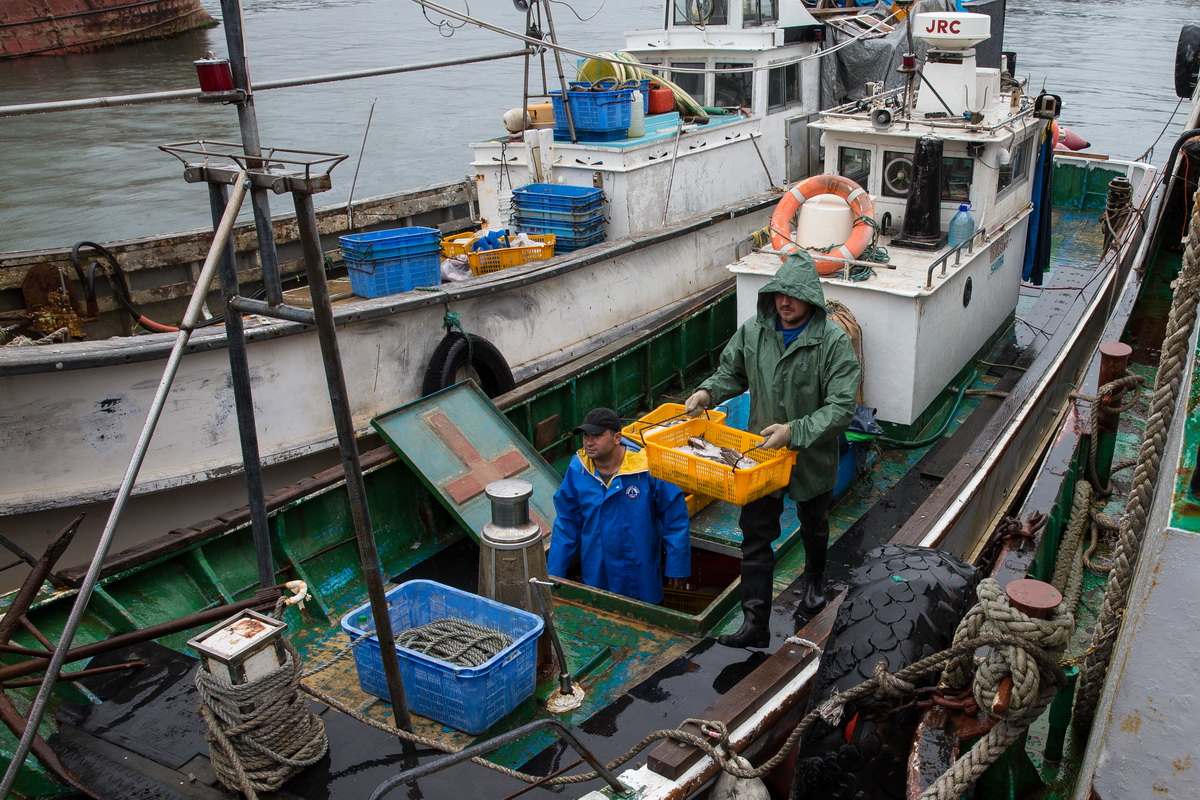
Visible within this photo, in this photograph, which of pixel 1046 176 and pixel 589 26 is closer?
pixel 1046 176

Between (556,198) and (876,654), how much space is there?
18.9 feet

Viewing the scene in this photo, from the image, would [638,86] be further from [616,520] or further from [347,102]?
[347,102]

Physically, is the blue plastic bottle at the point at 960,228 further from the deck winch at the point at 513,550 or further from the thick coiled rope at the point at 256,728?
the thick coiled rope at the point at 256,728

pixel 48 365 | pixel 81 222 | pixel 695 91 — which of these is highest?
pixel 695 91


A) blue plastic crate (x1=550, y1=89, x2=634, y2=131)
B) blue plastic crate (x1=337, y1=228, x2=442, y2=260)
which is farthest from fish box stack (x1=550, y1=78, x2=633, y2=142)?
blue plastic crate (x1=337, y1=228, x2=442, y2=260)

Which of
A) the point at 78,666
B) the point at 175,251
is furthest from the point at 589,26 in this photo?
the point at 78,666

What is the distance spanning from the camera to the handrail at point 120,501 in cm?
273

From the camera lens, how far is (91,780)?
127 inches

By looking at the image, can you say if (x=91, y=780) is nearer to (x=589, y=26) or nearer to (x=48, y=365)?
(x=48, y=365)

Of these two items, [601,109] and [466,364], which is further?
[601,109]

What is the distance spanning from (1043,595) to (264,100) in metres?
28.9

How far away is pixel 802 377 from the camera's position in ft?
15.0

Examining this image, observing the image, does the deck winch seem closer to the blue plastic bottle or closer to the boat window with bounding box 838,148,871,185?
the blue plastic bottle

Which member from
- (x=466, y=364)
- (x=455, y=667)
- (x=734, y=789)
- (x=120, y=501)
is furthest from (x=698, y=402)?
(x=466, y=364)
